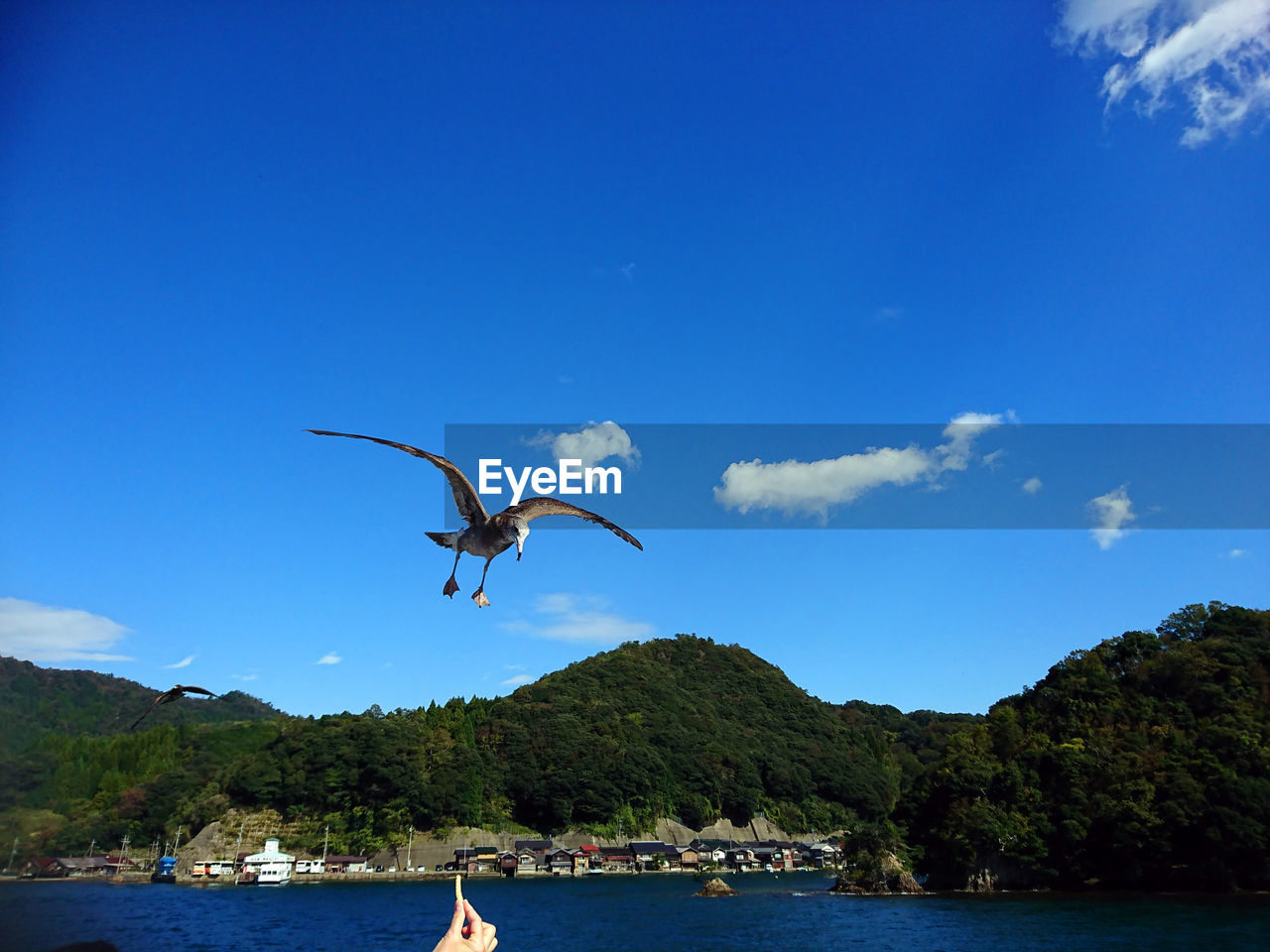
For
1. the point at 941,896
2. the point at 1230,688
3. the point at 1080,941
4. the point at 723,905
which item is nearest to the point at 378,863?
the point at 723,905

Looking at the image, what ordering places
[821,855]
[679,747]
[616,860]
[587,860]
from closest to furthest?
[587,860] < [616,860] < [821,855] < [679,747]

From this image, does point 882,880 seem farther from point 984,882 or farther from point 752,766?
point 752,766

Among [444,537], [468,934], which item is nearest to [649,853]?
[444,537]

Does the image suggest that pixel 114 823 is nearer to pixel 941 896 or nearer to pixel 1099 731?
pixel 941 896

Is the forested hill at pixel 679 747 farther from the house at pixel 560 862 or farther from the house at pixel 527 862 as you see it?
the house at pixel 527 862

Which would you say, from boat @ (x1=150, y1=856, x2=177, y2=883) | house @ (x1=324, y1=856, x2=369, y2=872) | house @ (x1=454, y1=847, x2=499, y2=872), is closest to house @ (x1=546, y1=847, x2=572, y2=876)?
house @ (x1=454, y1=847, x2=499, y2=872)

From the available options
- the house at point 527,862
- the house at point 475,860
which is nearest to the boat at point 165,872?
the house at point 475,860

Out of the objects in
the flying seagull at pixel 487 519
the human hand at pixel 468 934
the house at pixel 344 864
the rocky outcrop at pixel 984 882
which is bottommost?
the house at pixel 344 864
